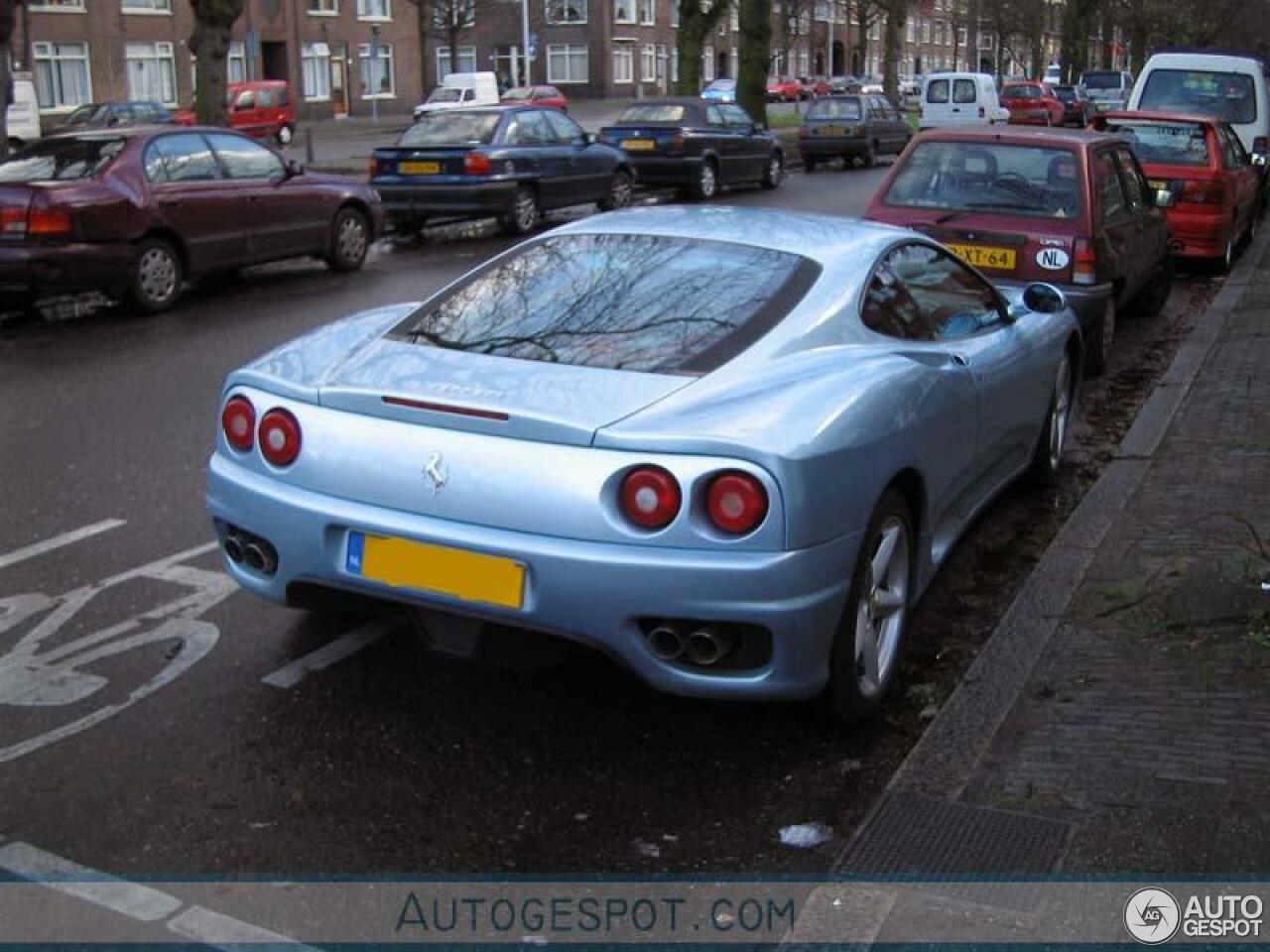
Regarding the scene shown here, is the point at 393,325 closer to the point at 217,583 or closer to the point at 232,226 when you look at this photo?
the point at 217,583

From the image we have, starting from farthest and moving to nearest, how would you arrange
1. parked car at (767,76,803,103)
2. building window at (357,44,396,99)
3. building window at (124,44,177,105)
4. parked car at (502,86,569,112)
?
parked car at (767,76,803,103), building window at (357,44,396,99), building window at (124,44,177,105), parked car at (502,86,569,112)

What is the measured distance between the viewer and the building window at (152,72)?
49.8m

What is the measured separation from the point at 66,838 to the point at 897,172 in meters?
7.46

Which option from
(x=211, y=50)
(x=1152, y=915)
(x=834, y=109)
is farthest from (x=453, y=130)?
(x=834, y=109)

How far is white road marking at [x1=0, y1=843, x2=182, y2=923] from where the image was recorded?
10.6 ft

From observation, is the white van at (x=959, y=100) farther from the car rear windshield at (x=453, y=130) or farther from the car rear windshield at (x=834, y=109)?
the car rear windshield at (x=453, y=130)

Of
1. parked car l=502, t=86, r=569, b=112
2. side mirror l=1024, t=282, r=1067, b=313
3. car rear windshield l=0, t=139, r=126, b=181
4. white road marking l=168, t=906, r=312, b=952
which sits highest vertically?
parked car l=502, t=86, r=569, b=112

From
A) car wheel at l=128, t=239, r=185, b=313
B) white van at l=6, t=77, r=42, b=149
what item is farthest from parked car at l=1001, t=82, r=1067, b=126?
car wheel at l=128, t=239, r=185, b=313

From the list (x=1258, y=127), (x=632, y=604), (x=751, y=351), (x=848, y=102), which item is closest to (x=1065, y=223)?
(x=751, y=351)

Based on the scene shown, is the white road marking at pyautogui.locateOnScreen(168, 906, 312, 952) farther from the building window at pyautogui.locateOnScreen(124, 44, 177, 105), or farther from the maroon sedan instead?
the building window at pyautogui.locateOnScreen(124, 44, 177, 105)

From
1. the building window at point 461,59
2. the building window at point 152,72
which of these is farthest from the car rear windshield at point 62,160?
the building window at point 461,59

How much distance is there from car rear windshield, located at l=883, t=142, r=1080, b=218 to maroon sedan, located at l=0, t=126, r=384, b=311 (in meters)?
6.03

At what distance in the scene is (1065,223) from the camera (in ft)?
29.1

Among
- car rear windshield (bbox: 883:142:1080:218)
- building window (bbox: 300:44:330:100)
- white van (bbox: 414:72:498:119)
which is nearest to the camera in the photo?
car rear windshield (bbox: 883:142:1080:218)
